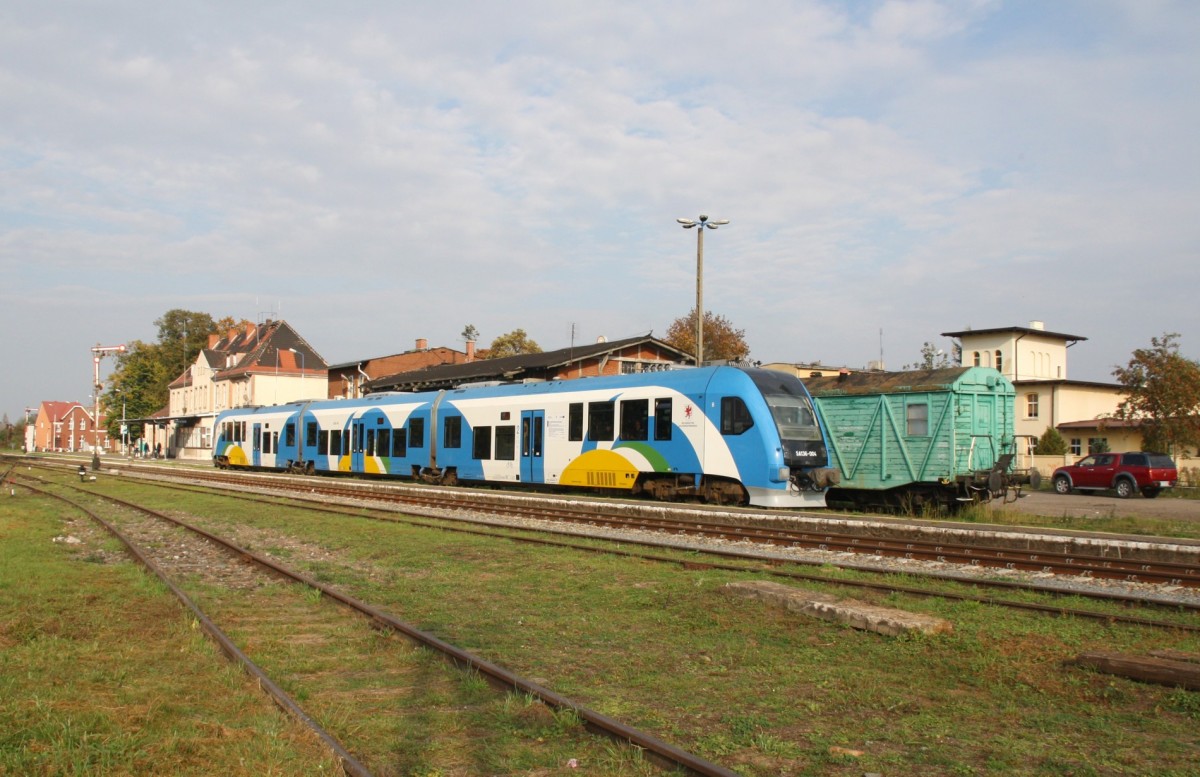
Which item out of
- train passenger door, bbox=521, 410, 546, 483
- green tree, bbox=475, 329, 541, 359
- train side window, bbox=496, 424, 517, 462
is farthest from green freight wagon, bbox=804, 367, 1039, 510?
green tree, bbox=475, 329, 541, 359

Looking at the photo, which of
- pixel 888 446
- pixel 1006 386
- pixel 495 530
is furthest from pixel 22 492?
pixel 1006 386

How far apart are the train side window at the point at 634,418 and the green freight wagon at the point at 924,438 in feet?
15.6

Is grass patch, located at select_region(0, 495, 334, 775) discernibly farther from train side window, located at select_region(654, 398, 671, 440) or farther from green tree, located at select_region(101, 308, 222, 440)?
green tree, located at select_region(101, 308, 222, 440)

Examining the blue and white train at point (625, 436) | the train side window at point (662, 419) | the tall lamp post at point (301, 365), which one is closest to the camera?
the blue and white train at point (625, 436)

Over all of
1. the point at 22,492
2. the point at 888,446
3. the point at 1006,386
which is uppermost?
the point at 1006,386

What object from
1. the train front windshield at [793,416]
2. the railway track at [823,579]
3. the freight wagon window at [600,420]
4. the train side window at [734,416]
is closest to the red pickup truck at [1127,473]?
the train front windshield at [793,416]

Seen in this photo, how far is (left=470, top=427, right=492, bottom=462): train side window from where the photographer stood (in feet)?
88.8

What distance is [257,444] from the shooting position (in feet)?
139

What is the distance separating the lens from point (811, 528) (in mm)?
16094

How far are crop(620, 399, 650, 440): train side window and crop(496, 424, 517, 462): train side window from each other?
4.73 metres

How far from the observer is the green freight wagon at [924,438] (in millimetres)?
20609

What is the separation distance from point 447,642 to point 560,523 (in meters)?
10.5

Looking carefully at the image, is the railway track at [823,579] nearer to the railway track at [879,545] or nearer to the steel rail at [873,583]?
the steel rail at [873,583]

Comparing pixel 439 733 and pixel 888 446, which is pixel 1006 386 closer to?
pixel 888 446
